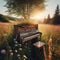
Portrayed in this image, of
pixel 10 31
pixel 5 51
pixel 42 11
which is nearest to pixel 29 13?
pixel 42 11

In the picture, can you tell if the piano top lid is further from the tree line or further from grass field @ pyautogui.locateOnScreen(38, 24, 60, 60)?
the tree line

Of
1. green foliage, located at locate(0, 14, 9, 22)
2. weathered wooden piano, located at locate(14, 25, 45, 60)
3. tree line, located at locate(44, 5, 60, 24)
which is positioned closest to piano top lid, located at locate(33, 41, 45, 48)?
weathered wooden piano, located at locate(14, 25, 45, 60)

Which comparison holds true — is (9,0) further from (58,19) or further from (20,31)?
(58,19)

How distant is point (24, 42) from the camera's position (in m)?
2.27

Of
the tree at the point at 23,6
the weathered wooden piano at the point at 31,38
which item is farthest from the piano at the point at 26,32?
the tree at the point at 23,6

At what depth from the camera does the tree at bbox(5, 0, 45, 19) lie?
2286mm

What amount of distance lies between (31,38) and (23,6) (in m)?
0.40

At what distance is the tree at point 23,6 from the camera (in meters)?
2.29

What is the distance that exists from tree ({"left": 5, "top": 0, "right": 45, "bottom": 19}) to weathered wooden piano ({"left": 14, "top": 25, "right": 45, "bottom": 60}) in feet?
0.51

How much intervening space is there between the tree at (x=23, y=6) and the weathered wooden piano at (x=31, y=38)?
16cm

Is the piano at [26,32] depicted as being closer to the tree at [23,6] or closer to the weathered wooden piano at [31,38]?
the weathered wooden piano at [31,38]

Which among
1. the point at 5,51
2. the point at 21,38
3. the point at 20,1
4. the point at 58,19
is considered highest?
the point at 20,1

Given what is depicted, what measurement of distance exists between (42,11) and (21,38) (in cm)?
42

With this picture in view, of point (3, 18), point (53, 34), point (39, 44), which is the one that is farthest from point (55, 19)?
point (3, 18)
